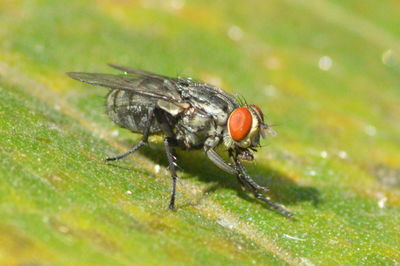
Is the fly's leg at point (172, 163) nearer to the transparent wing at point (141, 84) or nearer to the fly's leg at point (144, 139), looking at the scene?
the fly's leg at point (144, 139)

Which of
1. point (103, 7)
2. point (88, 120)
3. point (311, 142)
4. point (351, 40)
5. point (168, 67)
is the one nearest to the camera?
point (88, 120)

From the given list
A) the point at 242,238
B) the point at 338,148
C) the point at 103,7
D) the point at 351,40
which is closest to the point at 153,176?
the point at 242,238

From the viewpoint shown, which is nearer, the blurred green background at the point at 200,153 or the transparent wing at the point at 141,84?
the blurred green background at the point at 200,153

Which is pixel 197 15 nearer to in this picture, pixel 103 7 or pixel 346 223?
pixel 103 7

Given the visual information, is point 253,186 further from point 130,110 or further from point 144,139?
point 130,110

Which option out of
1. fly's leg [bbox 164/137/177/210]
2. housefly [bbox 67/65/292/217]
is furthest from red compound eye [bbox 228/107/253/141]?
fly's leg [bbox 164/137/177/210]

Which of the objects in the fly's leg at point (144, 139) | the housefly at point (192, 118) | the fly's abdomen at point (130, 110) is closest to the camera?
the housefly at point (192, 118)

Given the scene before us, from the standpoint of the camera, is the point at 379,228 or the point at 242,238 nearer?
the point at 242,238

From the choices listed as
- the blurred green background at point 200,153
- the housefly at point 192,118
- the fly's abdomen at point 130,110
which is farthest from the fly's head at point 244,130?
the fly's abdomen at point 130,110
